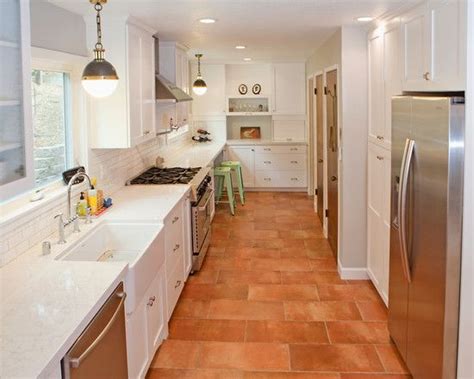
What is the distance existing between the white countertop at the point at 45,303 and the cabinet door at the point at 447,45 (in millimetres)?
1775

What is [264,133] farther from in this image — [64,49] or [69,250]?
[69,250]

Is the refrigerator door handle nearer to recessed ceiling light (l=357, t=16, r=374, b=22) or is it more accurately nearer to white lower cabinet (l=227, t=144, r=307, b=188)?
recessed ceiling light (l=357, t=16, r=374, b=22)

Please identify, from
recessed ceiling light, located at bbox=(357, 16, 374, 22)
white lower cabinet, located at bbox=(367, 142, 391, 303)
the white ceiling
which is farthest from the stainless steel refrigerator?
recessed ceiling light, located at bbox=(357, 16, 374, 22)

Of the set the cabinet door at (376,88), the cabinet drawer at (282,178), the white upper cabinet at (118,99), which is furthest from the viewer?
the cabinet drawer at (282,178)

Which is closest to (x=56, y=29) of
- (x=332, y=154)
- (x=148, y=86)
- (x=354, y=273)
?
(x=148, y=86)

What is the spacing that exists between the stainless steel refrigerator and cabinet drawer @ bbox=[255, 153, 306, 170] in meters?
6.09

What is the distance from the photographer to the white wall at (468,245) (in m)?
2.35

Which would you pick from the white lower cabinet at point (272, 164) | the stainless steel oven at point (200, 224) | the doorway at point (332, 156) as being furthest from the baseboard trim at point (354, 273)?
the white lower cabinet at point (272, 164)

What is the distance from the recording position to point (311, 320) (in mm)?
4105

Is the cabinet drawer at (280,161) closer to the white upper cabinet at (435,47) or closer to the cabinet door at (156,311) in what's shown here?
the white upper cabinet at (435,47)

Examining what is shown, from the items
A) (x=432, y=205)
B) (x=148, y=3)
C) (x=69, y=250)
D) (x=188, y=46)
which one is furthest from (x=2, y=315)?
(x=188, y=46)

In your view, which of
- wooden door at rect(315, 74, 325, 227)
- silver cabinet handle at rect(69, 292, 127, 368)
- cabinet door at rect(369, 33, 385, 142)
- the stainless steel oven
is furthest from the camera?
wooden door at rect(315, 74, 325, 227)

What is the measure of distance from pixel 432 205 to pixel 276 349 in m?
1.56

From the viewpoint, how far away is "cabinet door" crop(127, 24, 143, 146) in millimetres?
4137
